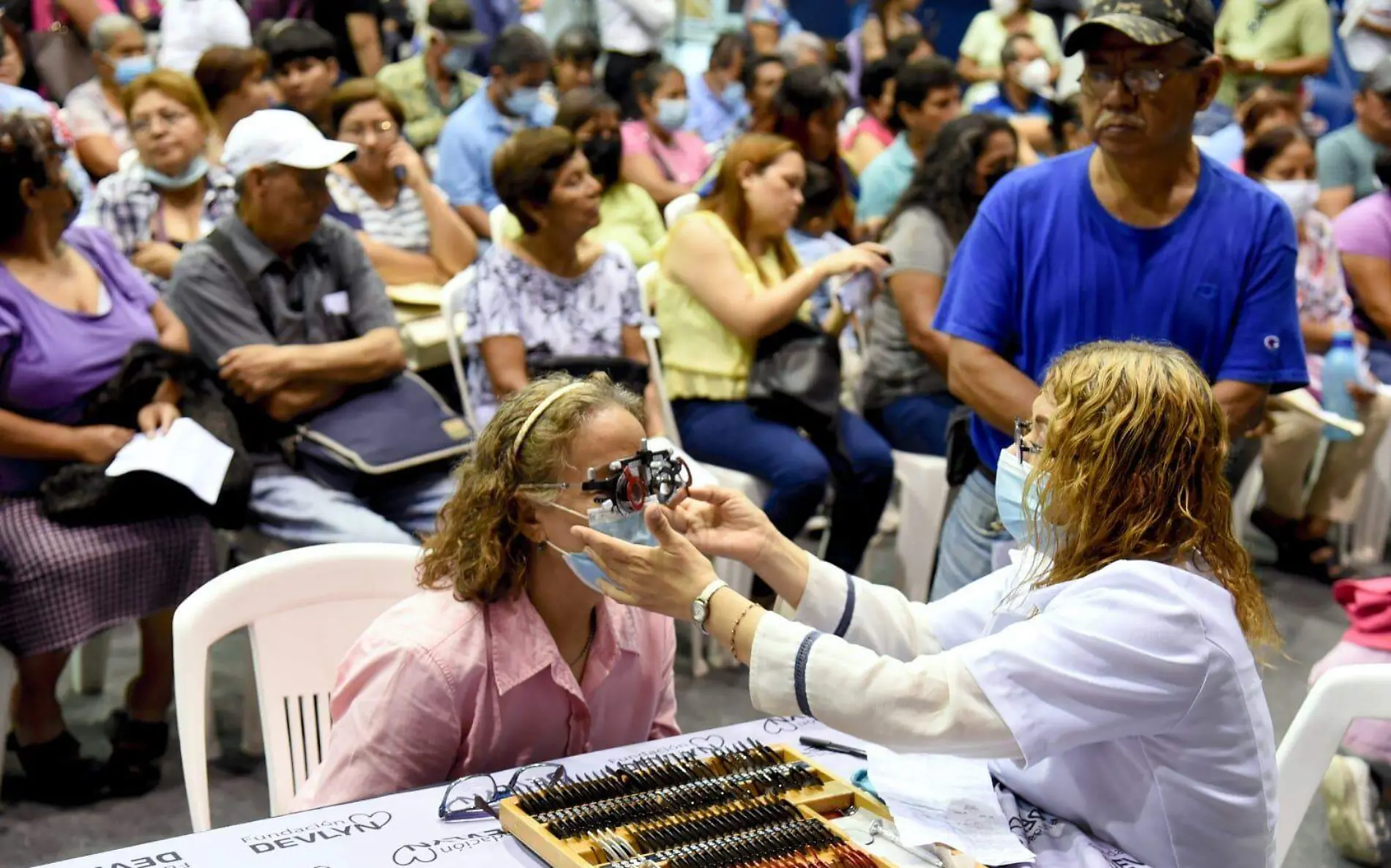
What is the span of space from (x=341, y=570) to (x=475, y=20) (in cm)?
653

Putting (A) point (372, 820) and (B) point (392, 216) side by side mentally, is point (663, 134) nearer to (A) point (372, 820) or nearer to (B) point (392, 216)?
(B) point (392, 216)

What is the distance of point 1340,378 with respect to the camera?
5367mm

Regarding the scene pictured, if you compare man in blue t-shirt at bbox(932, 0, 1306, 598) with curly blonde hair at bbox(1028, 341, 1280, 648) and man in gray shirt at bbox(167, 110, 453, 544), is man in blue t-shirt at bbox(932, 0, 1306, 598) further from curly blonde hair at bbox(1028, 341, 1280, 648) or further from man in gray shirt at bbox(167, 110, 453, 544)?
man in gray shirt at bbox(167, 110, 453, 544)

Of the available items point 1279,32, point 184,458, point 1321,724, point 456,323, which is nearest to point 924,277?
point 456,323

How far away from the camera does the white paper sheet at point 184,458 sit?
3.35 metres

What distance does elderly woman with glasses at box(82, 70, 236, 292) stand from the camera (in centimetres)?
439

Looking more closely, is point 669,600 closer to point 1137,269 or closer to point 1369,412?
point 1137,269

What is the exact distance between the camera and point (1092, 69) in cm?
278

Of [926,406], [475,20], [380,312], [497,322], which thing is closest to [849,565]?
[926,406]

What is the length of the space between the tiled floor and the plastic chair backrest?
95 centimetres

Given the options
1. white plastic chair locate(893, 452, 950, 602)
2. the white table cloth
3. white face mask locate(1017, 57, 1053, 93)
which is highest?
white face mask locate(1017, 57, 1053, 93)

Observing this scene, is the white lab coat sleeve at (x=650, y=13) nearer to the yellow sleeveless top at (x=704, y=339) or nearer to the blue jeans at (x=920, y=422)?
the yellow sleeveless top at (x=704, y=339)

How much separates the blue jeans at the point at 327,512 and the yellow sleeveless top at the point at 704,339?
39.5 inches

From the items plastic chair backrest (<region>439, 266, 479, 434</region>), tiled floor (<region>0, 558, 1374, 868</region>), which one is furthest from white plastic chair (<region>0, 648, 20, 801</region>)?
plastic chair backrest (<region>439, 266, 479, 434</region>)
